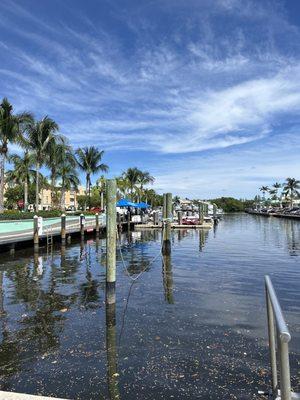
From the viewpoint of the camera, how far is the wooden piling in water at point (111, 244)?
37.7 feet

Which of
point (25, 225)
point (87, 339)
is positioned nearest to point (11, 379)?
point (87, 339)

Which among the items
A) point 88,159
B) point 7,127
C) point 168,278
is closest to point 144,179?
point 88,159

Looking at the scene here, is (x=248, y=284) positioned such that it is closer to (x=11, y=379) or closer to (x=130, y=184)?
(x=11, y=379)

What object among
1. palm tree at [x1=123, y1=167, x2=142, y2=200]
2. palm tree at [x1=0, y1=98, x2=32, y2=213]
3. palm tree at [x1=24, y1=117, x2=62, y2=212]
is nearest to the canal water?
palm tree at [x1=0, y1=98, x2=32, y2=213]

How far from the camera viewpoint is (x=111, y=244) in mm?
11531

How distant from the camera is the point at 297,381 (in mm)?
6680

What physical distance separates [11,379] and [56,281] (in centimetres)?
867

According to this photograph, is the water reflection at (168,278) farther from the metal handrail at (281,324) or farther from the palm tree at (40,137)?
the palm tree at (40,137)

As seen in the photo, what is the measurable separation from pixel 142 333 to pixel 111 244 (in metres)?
3.16

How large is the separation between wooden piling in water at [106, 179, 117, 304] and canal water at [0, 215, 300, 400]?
19.4 inches

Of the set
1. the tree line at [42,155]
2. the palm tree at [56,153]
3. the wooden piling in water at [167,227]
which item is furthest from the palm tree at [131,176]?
the wooden piling in water at [167,227]

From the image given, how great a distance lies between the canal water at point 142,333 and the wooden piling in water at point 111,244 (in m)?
0.49

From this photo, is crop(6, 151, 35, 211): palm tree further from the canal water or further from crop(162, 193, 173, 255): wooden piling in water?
the canal water

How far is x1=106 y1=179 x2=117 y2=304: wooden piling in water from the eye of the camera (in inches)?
453
